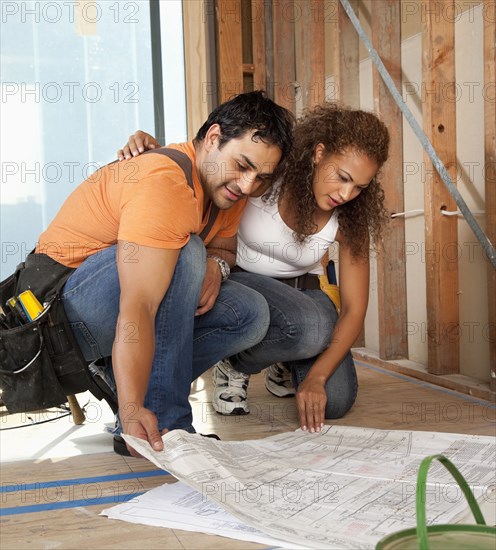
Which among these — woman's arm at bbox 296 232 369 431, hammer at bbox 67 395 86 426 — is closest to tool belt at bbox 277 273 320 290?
woman's arm at bbox 296 232 369 431

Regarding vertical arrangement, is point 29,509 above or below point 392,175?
below

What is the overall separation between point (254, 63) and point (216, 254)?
7.81 feet

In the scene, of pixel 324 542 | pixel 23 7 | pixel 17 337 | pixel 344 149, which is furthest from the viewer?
pixel 23 7

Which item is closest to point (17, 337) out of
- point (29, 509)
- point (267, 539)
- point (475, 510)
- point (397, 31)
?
point (29, 509)

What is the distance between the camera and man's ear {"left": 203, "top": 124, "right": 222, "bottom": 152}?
1.66 metres

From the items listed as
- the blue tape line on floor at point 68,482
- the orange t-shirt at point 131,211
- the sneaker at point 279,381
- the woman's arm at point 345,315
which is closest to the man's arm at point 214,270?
the orange t-shirt at point 131,211

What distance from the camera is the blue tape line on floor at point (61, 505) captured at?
54.8 inches

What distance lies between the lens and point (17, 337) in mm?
1571

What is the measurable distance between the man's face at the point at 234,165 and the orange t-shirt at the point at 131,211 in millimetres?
36

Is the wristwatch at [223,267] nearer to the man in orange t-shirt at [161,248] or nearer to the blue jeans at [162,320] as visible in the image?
the man in orange t-shirt at [161,248]

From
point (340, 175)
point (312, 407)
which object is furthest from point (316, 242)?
point (312, 407)

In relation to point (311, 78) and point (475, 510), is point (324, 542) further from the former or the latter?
point (311, 78)

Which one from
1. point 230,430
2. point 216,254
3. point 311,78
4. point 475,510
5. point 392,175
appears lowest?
point 230,430

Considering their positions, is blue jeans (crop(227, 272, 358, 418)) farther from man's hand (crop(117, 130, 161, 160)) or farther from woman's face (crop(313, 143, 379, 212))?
man's hand (crop(117, 130, 161, 160))
